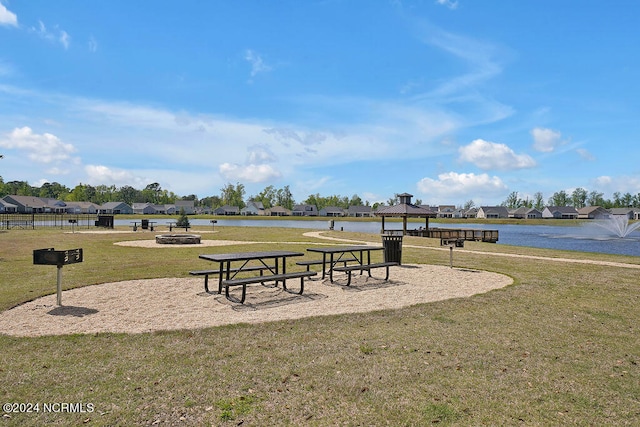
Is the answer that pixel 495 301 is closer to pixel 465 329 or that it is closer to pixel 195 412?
pixel 465 329

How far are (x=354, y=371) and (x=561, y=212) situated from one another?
149 meters

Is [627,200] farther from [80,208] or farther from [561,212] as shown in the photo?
[80,208]

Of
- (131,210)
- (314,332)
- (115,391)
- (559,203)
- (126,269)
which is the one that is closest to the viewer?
(115,391)

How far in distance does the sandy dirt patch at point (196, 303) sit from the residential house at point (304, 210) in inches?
5077

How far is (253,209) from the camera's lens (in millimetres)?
139375

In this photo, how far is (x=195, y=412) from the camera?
3.71 metres

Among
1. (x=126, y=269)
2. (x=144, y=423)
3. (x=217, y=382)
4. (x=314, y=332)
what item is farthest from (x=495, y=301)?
(x=126, y=269)

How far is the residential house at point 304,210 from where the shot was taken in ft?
460

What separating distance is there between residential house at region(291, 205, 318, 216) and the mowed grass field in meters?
133

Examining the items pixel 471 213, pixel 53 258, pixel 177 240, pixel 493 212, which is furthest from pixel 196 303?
pixel 471 213

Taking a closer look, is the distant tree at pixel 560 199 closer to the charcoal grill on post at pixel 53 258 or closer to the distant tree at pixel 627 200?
the distant tree at pixel 627 200

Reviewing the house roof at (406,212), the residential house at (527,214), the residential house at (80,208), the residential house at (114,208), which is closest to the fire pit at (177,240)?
the house roof at (406,212)

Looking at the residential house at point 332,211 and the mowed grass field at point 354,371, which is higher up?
the residential house at point 332,211

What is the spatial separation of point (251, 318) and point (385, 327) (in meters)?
2.30
